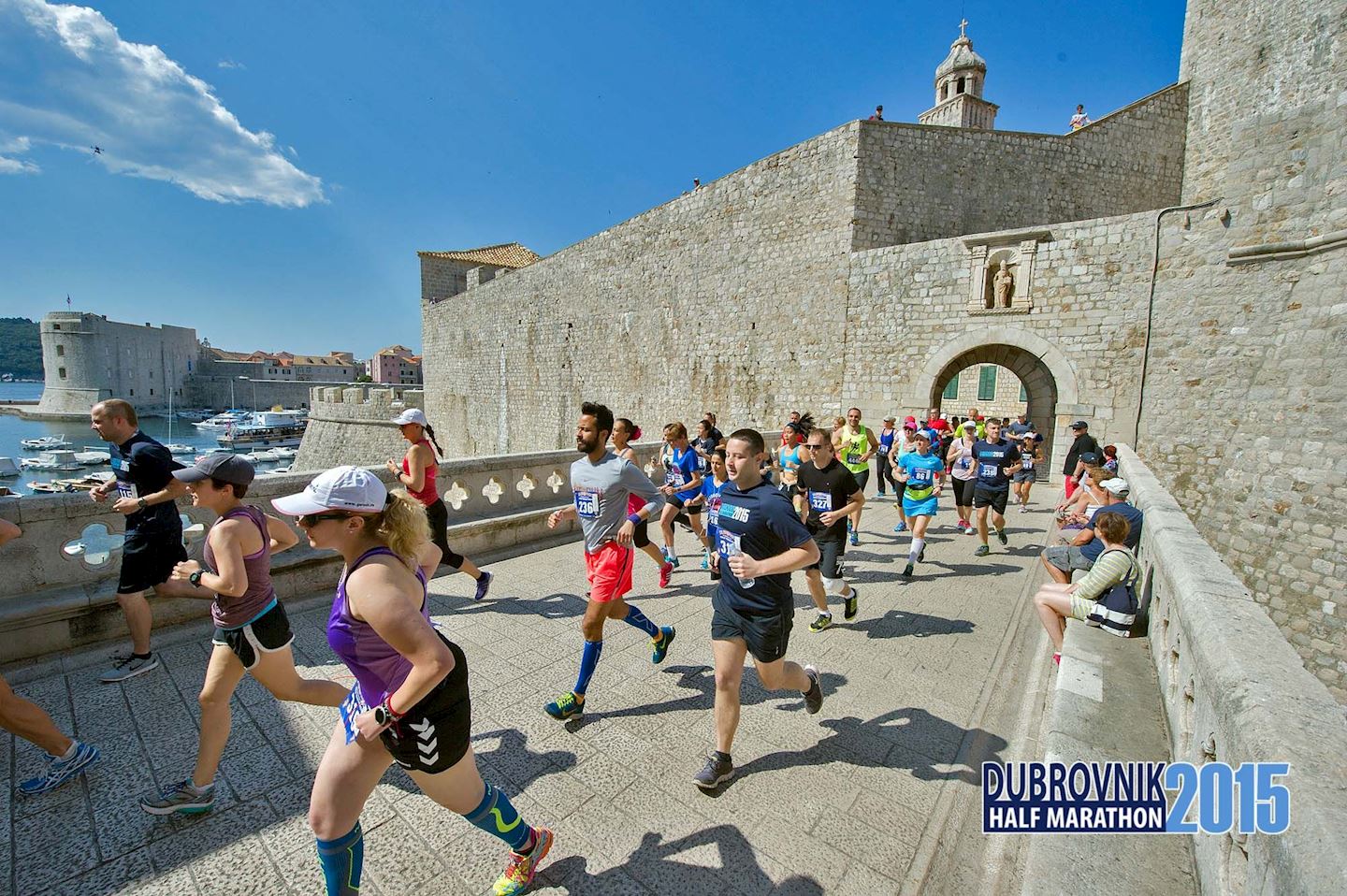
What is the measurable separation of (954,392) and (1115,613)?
25.1 metres

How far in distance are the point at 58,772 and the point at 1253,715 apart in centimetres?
472

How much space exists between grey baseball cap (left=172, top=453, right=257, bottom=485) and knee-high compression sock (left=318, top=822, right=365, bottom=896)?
1647 mm

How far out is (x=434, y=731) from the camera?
1870mm

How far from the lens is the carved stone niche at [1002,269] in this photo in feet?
40.0

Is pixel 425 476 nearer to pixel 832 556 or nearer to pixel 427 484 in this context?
pixel 427 484

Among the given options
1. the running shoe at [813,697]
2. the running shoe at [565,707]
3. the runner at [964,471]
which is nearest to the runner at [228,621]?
the running shoe at [565,707]

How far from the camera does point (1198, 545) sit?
3.25 metres

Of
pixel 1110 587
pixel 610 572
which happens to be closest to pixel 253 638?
pixel 610 572

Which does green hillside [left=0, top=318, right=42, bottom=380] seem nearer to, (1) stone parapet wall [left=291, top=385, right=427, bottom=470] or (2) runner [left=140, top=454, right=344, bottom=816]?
(1) stone parapet wall [left=291, top=385, right=427, bottom=470]

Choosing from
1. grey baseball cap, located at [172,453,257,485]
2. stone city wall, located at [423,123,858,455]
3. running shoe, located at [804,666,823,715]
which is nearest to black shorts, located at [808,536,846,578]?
running shoe, located at [804,666,823,715]

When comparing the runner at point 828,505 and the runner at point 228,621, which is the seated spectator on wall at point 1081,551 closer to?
the runner at point 828,505

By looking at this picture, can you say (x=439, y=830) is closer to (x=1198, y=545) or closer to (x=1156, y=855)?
(x=1156, y=855)

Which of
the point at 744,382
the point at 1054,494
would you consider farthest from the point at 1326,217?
the point at 744,382

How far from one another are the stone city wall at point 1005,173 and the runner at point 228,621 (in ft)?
49.9
